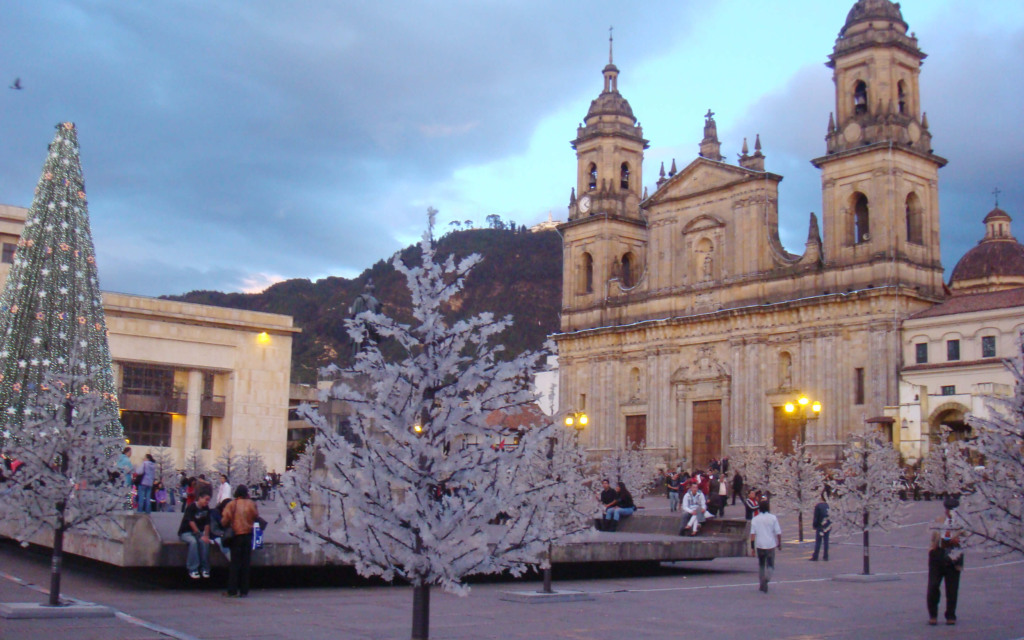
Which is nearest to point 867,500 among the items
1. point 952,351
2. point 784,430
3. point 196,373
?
point 952,351

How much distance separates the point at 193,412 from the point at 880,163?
33495 mm

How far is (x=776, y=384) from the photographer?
4869cm

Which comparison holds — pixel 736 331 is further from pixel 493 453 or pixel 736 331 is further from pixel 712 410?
pixel 493 453

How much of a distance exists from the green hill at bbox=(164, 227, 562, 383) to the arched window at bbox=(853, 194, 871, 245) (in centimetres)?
7189

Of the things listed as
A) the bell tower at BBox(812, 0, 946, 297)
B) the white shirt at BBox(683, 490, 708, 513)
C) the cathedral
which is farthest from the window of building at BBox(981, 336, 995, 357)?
the white shirt at BBox(683, 490, 708, 513)

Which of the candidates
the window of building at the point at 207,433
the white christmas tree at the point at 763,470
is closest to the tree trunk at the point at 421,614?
the white christmas tree at the point at 763,470

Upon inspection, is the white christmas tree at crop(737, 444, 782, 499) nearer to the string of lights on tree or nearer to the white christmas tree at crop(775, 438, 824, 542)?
the white christmas tree at crop(775, 438, 824, 542)

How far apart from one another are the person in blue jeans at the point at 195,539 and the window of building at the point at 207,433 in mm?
38673

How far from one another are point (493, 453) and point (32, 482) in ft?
22.9

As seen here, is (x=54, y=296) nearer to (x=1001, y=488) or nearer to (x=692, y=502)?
(x=692, y=502)

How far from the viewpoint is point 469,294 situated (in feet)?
455

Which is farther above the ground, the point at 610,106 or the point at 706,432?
the point at 610,106

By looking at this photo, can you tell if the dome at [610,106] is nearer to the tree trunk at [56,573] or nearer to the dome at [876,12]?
the dome at [876,12]

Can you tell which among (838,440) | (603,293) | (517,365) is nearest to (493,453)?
(517,365)
